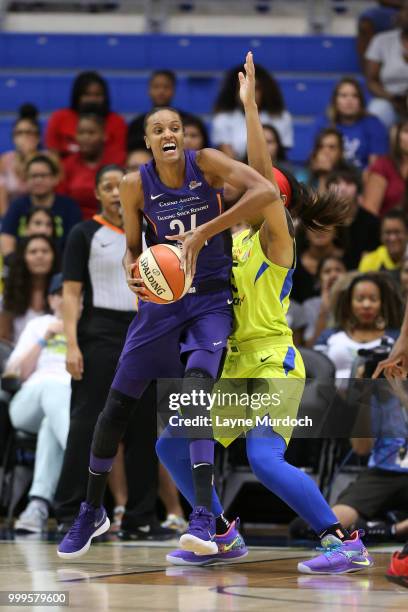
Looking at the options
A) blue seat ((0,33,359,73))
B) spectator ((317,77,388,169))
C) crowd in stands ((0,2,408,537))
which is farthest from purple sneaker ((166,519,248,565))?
blue seat ((0,33,359,73))

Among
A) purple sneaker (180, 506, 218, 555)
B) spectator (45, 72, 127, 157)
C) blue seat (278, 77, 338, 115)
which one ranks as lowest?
purple sneaker (180, 506, 218, 555)

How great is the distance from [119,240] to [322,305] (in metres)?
2.06

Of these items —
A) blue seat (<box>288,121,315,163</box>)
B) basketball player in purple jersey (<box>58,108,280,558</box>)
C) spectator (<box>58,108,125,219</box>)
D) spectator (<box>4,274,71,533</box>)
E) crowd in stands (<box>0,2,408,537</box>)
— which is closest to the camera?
basketball player in purple jersey (<box>58,108,280,558</box>)

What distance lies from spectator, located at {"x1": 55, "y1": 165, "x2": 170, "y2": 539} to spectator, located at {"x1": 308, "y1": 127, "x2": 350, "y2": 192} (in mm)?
3191

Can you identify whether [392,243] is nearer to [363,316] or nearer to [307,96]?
[363,316]

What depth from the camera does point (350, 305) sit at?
303 inches

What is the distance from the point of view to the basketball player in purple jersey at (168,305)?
543 centimetres

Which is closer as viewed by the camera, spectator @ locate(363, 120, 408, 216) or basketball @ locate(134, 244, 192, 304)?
basketball @ locate(134, 244, 192, 304)

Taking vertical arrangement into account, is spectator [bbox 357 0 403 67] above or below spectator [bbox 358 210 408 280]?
above

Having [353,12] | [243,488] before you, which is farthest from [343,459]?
[353,12]

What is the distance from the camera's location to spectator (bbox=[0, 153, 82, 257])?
9.61m

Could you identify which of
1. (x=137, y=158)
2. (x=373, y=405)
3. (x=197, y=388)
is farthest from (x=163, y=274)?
(x=137, y=158)

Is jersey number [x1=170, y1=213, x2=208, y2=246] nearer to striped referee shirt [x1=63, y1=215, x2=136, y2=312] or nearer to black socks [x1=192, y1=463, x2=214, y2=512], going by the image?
black socks [x1=192, y1=463, x2=214, y2=512]

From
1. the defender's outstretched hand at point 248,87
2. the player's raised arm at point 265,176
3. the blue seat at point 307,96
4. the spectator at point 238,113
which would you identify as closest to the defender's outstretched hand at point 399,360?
the player's raised arm at point 265,176
